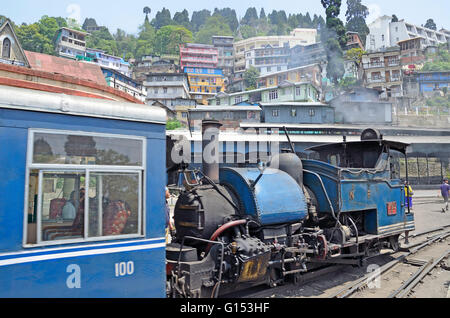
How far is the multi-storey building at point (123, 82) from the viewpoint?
56.3 meters

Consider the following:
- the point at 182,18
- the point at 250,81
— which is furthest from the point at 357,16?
the point at 182,18

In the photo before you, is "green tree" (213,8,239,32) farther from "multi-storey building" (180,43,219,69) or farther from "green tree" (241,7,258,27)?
"multi-storey building" (180,43,219,69)

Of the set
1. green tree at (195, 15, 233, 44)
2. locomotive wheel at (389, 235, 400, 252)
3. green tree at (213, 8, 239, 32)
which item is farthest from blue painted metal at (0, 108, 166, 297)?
green tree at (213, 8, 239, 32)

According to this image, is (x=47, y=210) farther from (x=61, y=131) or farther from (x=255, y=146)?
(x=255, y=146)

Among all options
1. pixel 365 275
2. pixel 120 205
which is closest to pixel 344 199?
pixel 365 275

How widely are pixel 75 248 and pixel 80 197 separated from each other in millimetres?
520

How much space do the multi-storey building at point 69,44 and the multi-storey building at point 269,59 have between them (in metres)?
45.2

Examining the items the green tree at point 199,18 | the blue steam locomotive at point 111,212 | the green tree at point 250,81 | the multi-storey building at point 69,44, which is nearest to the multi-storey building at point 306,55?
the green tree at point 250,81

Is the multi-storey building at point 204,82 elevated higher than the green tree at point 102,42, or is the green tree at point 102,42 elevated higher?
the green tree at point 102,42

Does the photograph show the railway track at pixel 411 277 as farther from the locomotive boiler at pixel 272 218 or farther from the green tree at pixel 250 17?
the green tree at pixel 250 17

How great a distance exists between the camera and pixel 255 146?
28.8 m

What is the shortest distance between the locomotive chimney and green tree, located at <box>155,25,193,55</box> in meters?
107

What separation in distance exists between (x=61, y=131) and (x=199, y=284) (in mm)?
3036

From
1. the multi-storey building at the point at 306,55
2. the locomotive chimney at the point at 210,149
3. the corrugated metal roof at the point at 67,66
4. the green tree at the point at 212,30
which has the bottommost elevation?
the locomotive chimney at the point at 210,149
